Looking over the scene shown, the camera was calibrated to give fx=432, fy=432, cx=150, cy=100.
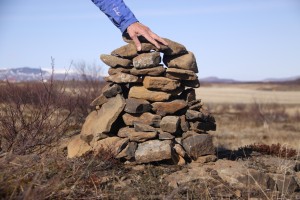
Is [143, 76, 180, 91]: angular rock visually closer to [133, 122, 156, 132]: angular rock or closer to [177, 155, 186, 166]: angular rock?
[133, 122, 156, 132]: angular rock

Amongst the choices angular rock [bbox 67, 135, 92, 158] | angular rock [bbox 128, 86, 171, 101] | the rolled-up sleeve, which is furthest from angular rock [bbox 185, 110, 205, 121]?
the rolled-up sleeve

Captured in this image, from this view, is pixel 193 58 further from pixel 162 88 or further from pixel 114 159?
pixel 114 159

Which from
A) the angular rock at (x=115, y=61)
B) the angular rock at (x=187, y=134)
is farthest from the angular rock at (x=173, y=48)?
the angular rock at (x=187, y=134)

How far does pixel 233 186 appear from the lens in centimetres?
578

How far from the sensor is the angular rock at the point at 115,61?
7.14m

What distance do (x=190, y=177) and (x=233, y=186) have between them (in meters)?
0.59

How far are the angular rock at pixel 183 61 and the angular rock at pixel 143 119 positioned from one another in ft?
3.02

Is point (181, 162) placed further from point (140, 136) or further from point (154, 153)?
point (140, 136)

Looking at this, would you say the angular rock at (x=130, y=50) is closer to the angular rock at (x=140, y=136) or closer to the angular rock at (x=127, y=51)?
the angular rock at (x=127, y=51)

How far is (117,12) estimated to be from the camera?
5.74 metres

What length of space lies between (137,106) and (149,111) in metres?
0.33

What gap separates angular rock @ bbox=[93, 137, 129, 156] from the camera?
641 cm

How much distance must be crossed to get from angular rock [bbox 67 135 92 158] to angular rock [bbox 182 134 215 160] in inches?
62.0

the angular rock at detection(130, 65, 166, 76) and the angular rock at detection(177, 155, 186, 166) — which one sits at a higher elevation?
the angular rock at detection(130, 65, 166, 76)
